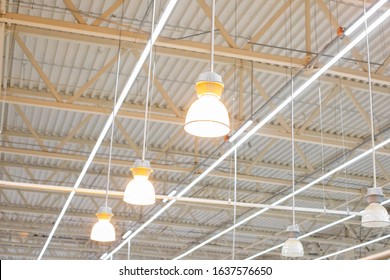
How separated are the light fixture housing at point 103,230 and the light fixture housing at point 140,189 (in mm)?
1255

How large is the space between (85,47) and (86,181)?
262 inches

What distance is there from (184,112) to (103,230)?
503 cm

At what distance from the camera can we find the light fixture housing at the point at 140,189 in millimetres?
4750

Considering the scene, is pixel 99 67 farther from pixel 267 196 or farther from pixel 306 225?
pixel 306 225

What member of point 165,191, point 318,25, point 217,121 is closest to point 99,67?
point 318,25

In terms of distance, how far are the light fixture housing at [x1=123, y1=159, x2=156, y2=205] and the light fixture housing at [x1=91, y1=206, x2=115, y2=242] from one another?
4.12 feet

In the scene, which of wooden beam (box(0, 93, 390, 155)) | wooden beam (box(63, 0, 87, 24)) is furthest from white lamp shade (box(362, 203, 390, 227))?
wooden beam (box(0, 93, 390, 155))

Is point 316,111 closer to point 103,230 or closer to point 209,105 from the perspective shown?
point 103,230

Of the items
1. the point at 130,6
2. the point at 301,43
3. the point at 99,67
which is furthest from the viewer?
the point at 99,67

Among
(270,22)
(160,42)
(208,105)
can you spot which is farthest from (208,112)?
(270,22)

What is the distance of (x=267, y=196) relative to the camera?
15773mm

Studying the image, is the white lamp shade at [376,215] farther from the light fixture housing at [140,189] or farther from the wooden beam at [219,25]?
the wooden beam at [219,25]

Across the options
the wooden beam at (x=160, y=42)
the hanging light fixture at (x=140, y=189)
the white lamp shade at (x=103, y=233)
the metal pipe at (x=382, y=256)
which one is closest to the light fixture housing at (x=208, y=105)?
the metal pipe at (x=382, y=256)

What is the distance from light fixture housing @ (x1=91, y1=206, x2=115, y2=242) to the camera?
594cm
